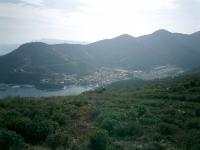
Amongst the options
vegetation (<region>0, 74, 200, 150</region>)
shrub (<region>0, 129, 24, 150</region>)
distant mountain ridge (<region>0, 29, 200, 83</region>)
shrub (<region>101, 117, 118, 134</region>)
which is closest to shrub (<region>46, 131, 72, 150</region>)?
vegetation (<region>0, 74, 200, 150</region>)

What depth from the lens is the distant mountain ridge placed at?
11731cm

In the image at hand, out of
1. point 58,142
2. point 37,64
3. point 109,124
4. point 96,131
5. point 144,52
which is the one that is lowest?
point 109,124

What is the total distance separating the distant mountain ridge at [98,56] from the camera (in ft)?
385

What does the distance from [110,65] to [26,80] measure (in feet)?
196

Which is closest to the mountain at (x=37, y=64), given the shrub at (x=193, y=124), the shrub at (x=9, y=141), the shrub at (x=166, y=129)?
the shrub at (x=193, y=124)

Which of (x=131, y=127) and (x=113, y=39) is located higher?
(x=113, y=39)

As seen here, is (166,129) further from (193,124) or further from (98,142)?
(98,142)

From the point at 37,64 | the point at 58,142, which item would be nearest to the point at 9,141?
the point at 58,142

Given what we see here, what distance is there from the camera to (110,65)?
495 feet

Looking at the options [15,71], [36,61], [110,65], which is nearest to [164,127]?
[15,71]

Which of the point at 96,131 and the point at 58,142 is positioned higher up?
the point at 96,131

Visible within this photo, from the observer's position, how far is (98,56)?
15938cm

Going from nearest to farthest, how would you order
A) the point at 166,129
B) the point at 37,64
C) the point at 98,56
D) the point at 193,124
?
the point at 166,129
the point at 193,124
the point at 37,64
the point at 98,56

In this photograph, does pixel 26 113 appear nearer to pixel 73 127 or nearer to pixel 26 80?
pixel 73 127
